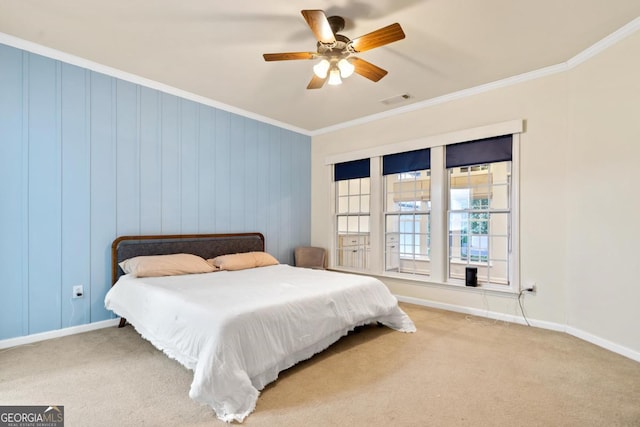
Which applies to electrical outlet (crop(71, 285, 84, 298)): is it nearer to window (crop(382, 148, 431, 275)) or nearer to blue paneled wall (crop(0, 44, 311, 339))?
blue paneled wall (crop(0, 44, 311, 339))

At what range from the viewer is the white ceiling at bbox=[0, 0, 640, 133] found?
243 cm

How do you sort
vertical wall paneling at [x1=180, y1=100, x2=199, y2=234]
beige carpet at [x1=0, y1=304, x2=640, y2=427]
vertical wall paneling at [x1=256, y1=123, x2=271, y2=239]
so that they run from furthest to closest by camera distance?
vertical wall paneling at [x1=256, y1=123, x2=271, y2=239] → vertical wall paneling at [x1=180, y1=100, x2=199, y2=234] → beige carpet at [x1=0, y1=304, x2=640, y2=427]

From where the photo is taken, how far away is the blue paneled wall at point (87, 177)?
289 cm

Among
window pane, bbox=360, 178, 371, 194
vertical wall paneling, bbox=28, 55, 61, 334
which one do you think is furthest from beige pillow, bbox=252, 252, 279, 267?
window pane, bbox=360, 178, 371, 194

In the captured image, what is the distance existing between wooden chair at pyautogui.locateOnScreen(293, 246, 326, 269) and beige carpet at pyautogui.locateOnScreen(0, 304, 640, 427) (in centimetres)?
224

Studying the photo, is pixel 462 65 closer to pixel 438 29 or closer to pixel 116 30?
pixel 438 29

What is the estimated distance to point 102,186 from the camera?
11.1ft

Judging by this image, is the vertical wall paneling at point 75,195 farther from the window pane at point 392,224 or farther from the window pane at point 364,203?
the window pane at point 392,224

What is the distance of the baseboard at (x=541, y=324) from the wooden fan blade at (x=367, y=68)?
117 inches

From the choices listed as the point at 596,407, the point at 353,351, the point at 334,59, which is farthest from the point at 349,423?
the point at 334,59

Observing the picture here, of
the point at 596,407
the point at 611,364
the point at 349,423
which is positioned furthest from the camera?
the point at 611,364

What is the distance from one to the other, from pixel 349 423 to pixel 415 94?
3700 mm

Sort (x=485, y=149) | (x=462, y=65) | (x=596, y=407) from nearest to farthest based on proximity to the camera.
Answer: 1. (x=596, y=407)
2. (x=462, y=65)
3. (x=485, y=149)

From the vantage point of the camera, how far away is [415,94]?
160 inches
